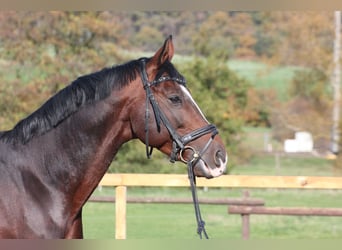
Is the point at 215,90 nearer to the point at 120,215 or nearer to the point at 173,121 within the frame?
the point at 120,215

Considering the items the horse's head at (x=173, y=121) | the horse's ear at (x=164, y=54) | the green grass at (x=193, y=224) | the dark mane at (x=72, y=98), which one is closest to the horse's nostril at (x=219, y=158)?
the horse's head at (x=173, y=121)

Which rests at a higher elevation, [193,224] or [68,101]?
[68,101]

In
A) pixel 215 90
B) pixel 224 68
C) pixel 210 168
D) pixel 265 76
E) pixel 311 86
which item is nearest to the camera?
pixel 210 168

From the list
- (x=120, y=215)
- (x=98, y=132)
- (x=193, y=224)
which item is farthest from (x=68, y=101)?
(x=193, y=224)

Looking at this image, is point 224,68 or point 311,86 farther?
point 311,86

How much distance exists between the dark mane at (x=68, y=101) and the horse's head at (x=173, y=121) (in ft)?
0.43

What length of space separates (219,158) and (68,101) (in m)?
0.88

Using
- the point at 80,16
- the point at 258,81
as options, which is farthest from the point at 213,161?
the point at 258,81

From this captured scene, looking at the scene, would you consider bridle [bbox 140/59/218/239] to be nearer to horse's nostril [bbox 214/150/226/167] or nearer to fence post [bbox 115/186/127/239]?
horse's nostril [bbox 214/150/226/167]

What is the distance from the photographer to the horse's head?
4020mm

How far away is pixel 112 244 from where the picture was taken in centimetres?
301

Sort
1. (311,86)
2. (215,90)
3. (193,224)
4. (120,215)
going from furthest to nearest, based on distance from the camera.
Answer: (311,86) → (215,90) → (193,224) → (120,215)

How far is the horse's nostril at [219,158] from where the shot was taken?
4012mm

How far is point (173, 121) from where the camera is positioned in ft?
13.3
